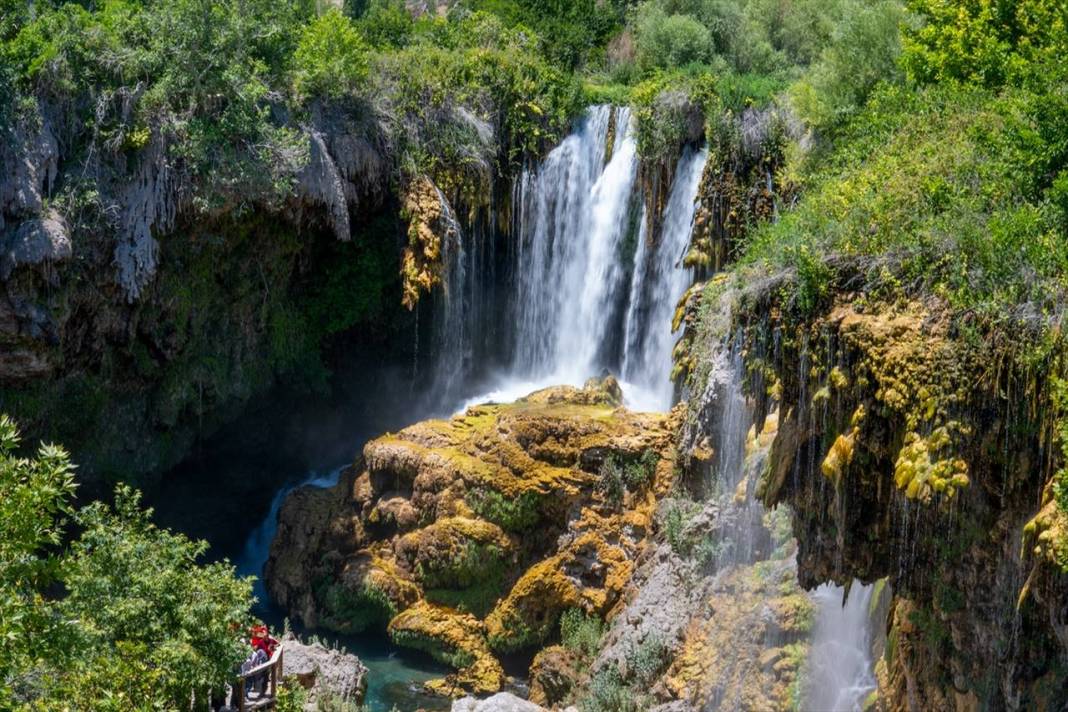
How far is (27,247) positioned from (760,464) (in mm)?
11476

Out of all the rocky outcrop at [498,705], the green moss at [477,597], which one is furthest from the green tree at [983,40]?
the rocky outcrop at [498,705]

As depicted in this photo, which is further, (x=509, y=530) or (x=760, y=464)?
(x=509, y=530)

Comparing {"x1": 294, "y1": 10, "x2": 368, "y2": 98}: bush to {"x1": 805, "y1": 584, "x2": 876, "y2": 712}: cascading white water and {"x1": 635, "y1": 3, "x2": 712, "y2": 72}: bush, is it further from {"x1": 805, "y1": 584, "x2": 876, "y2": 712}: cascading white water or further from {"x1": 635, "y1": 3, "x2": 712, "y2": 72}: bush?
{"x1": 805, "y1": 584, "x2": 876, "y2": 712}: cascading white water

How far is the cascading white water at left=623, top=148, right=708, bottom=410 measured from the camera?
23.7 meters

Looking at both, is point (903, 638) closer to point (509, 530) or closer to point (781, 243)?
point (781, 243)

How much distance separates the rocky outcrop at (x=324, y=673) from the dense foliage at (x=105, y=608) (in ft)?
12.0

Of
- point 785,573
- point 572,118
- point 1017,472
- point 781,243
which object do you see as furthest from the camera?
point 572,118

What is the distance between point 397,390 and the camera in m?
26.8

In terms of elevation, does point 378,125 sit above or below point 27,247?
above

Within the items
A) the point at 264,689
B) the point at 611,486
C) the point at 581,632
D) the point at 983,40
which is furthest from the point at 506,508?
the point at 983,40

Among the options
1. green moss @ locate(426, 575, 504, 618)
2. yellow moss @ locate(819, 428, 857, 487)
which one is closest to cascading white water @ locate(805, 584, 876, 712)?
yellow moss @ locate(819, 428, 857, 487)

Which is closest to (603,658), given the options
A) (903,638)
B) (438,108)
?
(903,638)

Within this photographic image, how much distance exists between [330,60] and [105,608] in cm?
1370

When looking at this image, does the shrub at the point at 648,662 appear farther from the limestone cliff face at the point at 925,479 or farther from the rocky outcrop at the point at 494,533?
the limestone cliff face at the point at 925,479
